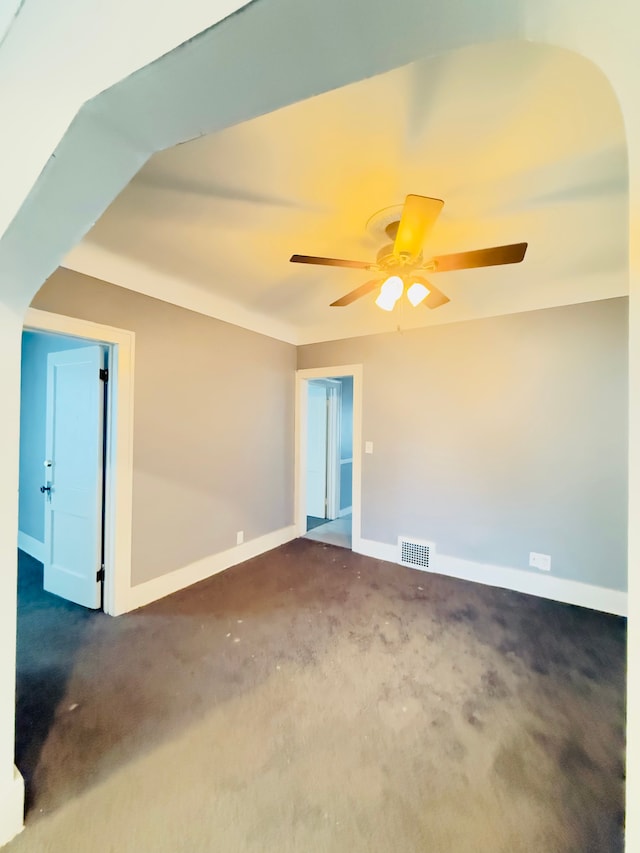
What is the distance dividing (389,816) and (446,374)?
2919 millimetres

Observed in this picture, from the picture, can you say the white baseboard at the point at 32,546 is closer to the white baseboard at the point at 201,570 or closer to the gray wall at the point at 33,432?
the gray wall at the point at 33,432

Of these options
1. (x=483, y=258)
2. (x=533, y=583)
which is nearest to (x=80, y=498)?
(x=483, y=258)

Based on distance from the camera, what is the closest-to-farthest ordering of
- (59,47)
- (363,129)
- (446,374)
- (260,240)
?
(59,47), (363,129), (260,240), (446,374)

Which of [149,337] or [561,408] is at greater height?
[149,337]

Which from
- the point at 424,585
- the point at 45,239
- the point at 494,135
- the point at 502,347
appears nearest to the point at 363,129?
the point at 494,135

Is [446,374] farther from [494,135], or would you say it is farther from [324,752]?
[324,752]

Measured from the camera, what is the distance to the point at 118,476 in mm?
2506

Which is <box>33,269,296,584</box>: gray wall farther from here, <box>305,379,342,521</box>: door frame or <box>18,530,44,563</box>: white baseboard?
<box>18,530,44,563</box>: white baseboard

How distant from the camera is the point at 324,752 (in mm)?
1484

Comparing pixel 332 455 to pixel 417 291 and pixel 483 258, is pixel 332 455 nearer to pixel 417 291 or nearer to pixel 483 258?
pixel 417 291

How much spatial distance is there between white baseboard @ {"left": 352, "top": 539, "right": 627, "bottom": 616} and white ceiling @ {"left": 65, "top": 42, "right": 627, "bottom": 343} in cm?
220

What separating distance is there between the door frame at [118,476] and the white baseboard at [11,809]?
137 cm

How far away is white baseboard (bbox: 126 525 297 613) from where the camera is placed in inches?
104

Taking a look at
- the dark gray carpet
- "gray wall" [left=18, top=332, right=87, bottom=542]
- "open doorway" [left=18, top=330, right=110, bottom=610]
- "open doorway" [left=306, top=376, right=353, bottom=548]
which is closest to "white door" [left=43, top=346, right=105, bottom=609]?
"open doorway" [left=18, top=330, right=110, bottom=610]
